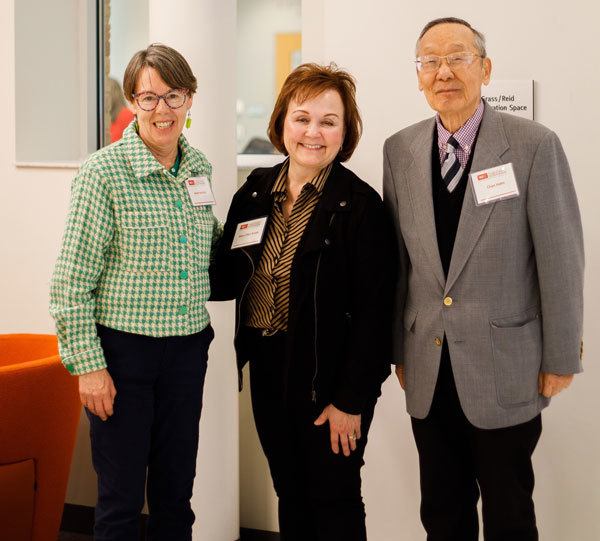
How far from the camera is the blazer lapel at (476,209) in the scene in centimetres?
187

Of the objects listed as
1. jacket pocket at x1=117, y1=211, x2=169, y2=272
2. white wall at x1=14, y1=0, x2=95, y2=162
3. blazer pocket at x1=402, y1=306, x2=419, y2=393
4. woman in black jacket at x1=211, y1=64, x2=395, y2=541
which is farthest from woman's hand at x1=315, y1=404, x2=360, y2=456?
white wall at x1=14, y1=0, x2=95, y2=162

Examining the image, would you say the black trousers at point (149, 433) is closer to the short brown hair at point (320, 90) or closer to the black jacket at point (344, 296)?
the black jacket at point (344, 296)

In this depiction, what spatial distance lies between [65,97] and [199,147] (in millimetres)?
1102

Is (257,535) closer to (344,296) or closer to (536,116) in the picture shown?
(344,296)

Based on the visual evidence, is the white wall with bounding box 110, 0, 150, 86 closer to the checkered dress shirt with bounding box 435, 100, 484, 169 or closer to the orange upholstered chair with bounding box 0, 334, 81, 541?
the orange upholstered chair with bounding box 0, 334, 81, 541

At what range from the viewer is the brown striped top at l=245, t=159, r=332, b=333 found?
→ 6.70 feet

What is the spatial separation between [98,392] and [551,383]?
1.21 meters

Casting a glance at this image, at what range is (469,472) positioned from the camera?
2.09 meters

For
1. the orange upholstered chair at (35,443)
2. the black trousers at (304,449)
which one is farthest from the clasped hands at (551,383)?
the orange upholstered chair at (35,443)

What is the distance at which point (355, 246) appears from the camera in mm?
1986

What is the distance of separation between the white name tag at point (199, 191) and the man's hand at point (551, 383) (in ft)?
3.48

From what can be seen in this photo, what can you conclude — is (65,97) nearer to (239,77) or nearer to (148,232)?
(239,77)

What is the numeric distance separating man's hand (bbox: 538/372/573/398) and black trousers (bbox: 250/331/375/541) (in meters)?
0.47

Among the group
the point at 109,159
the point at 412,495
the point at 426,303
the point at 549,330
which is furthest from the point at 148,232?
the point at 412,495
